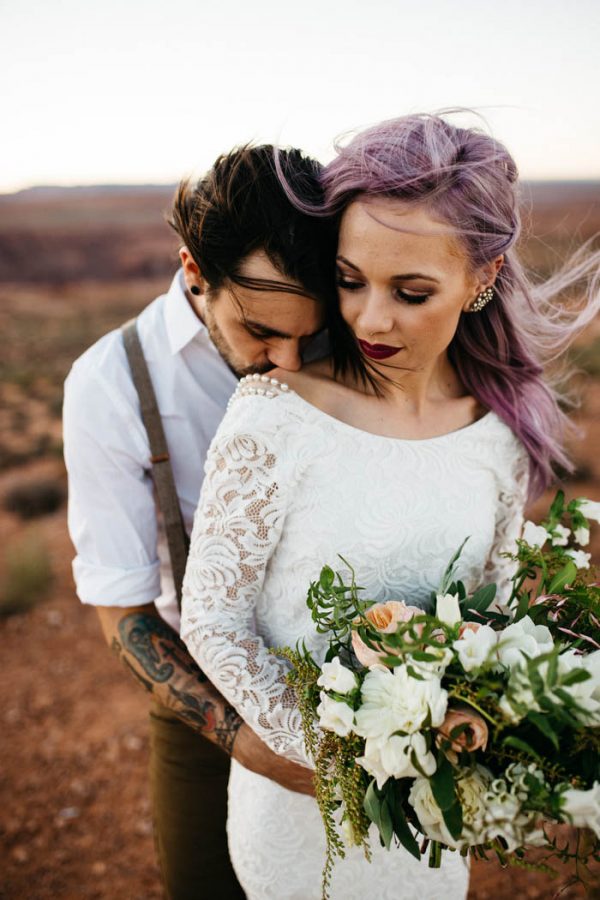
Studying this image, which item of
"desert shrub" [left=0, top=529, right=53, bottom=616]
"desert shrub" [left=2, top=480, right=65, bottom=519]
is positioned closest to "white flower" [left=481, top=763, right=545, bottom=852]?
"desert shrub" [left=0, top=529, right=53, bottom=616]

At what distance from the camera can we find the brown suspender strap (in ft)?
7.67

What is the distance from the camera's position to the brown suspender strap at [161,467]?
7.67 feet

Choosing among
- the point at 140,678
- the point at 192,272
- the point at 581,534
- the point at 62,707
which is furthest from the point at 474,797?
the point at 62,707

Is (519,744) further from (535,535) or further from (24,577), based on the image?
(24,577)

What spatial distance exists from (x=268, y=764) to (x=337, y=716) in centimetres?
80

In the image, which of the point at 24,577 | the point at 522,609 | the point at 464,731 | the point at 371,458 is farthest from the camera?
the point at 24,577

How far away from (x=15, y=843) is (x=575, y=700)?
4.29 meters

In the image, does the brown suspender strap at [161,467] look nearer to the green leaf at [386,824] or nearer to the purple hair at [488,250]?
the purple hair at [488,250]

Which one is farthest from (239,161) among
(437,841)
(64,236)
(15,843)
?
(64,236)

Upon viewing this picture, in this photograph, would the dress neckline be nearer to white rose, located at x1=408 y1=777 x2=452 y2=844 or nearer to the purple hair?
the purple hair

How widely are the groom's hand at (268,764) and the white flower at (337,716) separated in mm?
666

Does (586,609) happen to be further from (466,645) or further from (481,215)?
(481,215)

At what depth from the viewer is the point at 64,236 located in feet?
135

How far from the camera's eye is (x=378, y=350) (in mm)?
1819
